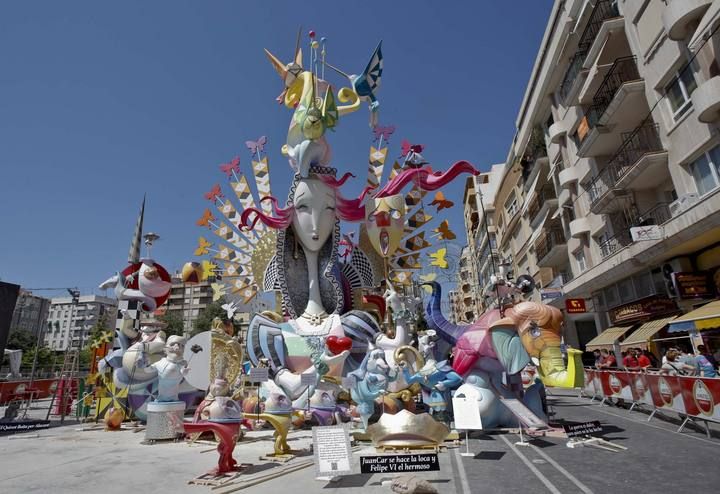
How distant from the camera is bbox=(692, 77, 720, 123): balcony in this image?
388 inches

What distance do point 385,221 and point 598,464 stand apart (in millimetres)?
8662

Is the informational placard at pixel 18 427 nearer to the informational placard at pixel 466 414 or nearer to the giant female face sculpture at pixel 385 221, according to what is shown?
the informational placard at pixel 466 414

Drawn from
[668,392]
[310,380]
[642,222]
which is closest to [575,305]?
[642,222]

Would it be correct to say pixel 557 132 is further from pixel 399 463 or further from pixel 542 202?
pixel 399 463

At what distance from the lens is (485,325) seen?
26.1ft

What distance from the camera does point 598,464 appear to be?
533 centimetres

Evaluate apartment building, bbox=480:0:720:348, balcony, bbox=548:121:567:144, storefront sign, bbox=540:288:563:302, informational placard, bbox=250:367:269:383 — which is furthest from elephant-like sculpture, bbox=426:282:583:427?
balcony, bbox=548:121:567:144

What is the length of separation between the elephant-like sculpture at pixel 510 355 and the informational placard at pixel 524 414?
35cm

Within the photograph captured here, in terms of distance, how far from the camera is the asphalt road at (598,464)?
176 inches

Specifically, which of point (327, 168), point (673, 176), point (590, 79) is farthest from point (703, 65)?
point (327, 168)

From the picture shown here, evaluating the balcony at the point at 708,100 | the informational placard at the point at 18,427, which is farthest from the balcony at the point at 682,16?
the informational placard at the point at 18,427

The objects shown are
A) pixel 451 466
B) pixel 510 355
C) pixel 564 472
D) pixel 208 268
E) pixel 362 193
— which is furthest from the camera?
pixel 208 268

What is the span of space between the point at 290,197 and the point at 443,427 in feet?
26.6

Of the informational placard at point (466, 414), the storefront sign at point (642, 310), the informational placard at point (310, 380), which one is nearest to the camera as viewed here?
the informational placard at point (466, 414)
